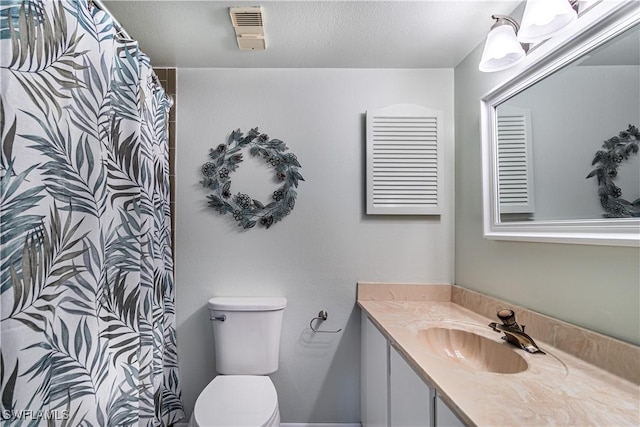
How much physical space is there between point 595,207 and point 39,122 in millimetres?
1526

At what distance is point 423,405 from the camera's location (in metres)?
0.94

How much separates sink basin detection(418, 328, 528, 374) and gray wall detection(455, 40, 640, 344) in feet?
0.79

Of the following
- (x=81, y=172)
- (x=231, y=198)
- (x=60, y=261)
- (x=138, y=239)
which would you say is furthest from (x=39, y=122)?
(x=231, y=198)

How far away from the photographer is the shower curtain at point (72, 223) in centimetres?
69

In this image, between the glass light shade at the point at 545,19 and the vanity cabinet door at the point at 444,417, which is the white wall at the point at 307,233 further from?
the vanity cabinet door at the point at 444,417

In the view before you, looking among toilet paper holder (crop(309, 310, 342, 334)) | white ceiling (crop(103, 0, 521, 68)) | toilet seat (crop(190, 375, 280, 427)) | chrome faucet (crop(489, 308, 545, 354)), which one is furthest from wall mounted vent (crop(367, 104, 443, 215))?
toilet seat (crop(190, 375, 280, 427))

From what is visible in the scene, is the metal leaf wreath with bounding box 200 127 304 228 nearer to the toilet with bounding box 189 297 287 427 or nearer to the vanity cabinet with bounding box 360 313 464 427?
the toilet with bounding box 189 297 287 427

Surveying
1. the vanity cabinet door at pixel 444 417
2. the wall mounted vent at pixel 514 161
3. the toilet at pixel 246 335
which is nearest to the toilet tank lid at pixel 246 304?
the toilet at pixel 246 335

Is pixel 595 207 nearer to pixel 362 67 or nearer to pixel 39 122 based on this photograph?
pixel 362 67

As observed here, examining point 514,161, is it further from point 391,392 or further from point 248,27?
point 248,27

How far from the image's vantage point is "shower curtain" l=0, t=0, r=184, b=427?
688 mm

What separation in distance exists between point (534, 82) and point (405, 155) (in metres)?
0.72

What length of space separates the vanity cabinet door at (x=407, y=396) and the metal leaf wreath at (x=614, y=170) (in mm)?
728

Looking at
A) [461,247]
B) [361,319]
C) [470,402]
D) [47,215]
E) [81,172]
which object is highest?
[81,172]
